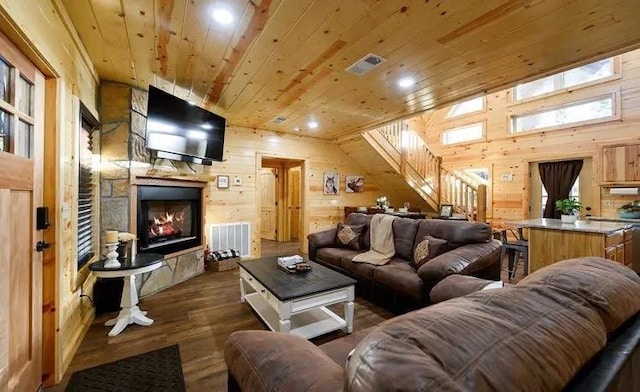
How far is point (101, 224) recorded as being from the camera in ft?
10.5

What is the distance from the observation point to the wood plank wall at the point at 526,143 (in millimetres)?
4809

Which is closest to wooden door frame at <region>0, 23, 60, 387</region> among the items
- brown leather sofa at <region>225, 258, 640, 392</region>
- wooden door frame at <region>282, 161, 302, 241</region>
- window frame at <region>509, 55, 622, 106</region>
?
brown leather sofa at <region>225, 258, 640, 392</region>

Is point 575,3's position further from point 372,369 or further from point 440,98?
point 372,369

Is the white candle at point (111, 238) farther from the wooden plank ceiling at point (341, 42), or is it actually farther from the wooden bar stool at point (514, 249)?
the wooden bar stool at point (514, 249)

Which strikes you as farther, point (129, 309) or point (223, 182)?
point (223, 182)

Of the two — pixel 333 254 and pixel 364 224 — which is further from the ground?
pixel 364 224

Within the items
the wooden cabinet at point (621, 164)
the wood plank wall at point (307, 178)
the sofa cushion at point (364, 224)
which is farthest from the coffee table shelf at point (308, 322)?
the wooden cabinet at point (621, 164)

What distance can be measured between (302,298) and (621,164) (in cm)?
576

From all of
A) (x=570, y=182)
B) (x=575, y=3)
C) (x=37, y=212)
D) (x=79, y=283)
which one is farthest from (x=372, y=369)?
(x=570, y=182)

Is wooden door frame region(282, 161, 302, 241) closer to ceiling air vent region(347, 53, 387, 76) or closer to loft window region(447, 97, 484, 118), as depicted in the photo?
loft window region(447, 97, 484, 118)

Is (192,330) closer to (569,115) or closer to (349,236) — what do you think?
(349,236)

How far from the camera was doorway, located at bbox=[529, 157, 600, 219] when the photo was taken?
17.3 feet

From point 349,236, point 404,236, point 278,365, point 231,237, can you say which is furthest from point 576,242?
point 231,237

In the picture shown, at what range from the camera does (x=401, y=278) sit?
2791mm
